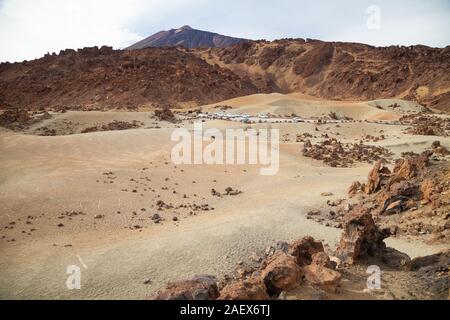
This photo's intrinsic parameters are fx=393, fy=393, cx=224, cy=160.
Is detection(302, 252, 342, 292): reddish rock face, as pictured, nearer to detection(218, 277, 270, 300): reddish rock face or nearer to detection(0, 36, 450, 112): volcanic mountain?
detection(218, 277, 270, 300): reddish rock face

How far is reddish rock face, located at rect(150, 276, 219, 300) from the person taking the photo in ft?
12.9

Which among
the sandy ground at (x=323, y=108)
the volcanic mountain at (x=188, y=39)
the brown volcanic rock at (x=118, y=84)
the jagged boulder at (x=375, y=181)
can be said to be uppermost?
the volcanic mountain at (x=188, y=39)

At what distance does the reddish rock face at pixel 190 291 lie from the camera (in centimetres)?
395

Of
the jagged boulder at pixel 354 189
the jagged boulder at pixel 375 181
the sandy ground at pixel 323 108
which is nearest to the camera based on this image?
the jagged boulder at pixel 375 181

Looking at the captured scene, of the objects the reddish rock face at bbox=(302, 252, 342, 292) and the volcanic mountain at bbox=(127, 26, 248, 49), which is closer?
the reddish rock face at bbox=(302, 252, 342, 292)

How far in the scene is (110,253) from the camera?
20.4 feet

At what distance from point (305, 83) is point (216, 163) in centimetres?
4550

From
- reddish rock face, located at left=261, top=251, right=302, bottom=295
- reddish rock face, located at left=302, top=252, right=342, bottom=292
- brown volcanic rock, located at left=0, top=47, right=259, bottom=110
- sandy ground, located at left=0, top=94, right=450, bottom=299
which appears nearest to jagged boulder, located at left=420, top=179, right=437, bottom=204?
sandy ground, located at left=0, top=94, right=450, bottom=299

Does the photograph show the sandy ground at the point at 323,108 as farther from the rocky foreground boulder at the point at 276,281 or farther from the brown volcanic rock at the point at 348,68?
the rocky foreground boulder at the point at 276,281

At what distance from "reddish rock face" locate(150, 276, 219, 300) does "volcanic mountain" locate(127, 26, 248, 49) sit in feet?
353

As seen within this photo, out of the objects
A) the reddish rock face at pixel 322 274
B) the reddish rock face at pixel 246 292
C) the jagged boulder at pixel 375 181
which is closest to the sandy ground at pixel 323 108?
the jagged boulder at pixel 375 181

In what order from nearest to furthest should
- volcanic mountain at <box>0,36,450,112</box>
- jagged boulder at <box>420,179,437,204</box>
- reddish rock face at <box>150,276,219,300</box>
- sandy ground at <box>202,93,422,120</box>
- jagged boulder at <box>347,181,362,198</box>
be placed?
reddish rock face at <box>150,276,219,300</box> → jagged boulder at <box>420,179,437,204</box> → jagged boulder at <box>347,181,362,198</box> → sandy ground at <box>202,93,422,120</box> → volcanic mountain at <box>0,36,450,112</box>

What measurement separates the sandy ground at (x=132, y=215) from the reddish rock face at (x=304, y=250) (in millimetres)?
1109

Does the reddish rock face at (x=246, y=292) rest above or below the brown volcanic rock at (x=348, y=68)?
below
